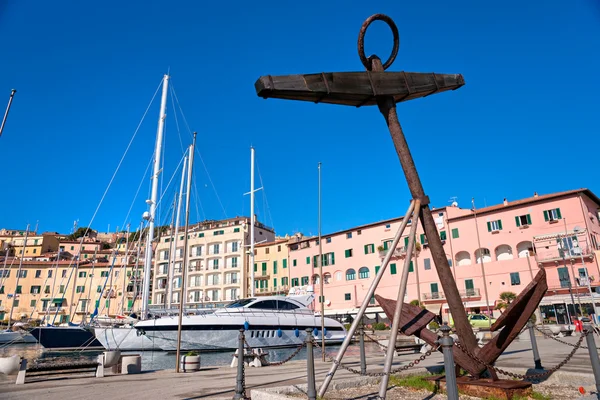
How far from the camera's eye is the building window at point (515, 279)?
39906mm

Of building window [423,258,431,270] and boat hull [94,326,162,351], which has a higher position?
building window [423,258,431,270]

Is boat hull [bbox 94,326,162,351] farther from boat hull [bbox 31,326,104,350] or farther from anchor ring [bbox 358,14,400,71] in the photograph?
anchor ring [bbox 358,14,400,71]

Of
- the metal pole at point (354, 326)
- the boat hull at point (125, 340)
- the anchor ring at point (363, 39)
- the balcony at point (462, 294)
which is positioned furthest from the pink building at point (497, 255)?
the anchor ring at point (363, 39)

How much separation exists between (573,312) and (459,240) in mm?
12293

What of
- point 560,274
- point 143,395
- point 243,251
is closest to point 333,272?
point 243,251

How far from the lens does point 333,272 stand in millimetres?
54625

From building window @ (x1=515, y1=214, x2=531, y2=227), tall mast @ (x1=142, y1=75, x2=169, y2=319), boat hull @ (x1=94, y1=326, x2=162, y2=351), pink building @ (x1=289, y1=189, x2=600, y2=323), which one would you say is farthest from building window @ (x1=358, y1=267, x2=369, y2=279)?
boat hull @ (x1=94, y1=326, x2=162, y2=351)

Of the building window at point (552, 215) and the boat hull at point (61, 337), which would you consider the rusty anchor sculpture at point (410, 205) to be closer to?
the boat hull at point (61, 337)

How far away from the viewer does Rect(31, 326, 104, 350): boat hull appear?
28.4 meters

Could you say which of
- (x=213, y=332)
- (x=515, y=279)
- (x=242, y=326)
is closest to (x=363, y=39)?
(x=242, y=326)

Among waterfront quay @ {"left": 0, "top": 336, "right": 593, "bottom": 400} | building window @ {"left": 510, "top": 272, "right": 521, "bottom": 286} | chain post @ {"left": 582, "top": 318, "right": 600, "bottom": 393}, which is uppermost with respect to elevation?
building window @ {"left": 510, "top": 272, "right": 521, "bottom": 286}

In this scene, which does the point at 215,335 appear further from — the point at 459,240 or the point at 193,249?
the point at 193,249

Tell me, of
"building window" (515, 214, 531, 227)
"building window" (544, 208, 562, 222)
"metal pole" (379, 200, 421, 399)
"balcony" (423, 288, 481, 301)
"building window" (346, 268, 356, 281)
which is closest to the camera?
"metal pole" (379, 200, 421, 399)

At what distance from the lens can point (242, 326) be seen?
24078mm
